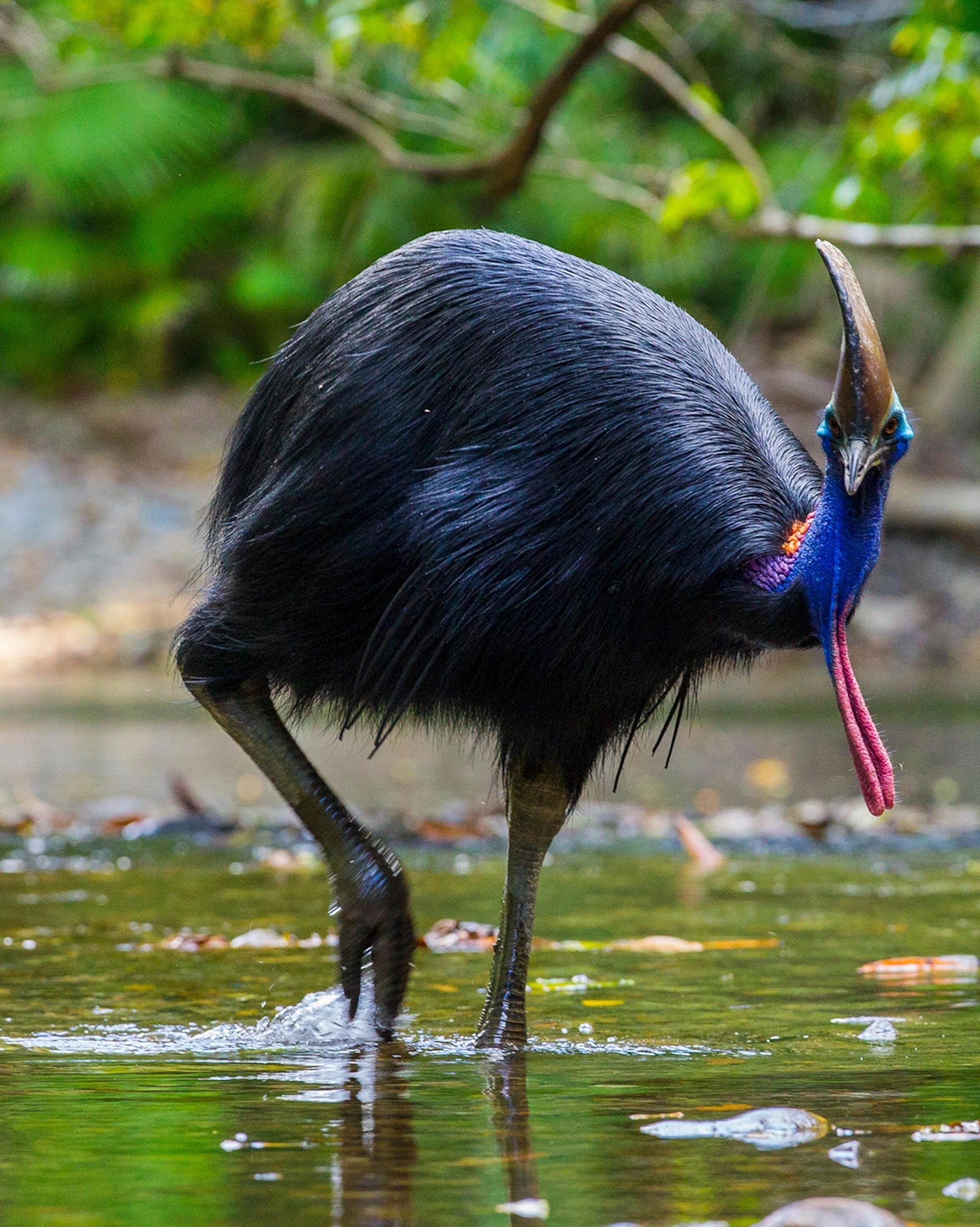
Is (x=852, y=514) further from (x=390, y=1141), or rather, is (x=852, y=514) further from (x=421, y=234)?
(x=421, y=234)

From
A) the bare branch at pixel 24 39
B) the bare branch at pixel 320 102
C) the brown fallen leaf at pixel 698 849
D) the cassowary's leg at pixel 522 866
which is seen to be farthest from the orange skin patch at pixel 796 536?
the bare branch at pixel 24 39

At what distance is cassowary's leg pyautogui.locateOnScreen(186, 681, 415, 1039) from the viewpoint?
3.69 meters

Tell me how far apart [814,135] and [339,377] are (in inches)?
611

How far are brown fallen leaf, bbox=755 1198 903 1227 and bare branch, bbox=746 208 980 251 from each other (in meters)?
7.08

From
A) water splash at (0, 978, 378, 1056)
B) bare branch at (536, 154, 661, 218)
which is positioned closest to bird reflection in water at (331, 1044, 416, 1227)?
water splash at (0, 978, 378, 1056)

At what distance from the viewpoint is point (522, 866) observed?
3.84 metres

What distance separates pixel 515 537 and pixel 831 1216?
163 cm

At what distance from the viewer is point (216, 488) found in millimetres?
4328

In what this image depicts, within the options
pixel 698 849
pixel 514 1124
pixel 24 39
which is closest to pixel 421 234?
pixel 24 39

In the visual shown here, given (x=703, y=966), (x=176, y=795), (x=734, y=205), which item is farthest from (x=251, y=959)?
(x=734, y=205)

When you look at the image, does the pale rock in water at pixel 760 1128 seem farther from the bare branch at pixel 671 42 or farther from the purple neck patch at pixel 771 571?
the bare branch at pixel 671 42

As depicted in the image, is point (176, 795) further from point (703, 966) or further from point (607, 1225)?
point (607, 1225)

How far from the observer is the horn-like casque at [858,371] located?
3207mm

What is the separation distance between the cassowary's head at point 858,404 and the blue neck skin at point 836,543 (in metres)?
0.03
